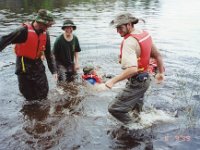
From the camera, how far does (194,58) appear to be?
13.0m

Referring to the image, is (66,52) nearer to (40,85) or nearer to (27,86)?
(40,85)

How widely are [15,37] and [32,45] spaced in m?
0.51

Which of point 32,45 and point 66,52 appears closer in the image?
point 32,45

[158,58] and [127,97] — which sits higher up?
[158,58]

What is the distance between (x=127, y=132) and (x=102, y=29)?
13.2 m

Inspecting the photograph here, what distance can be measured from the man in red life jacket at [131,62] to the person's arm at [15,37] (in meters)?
2.21

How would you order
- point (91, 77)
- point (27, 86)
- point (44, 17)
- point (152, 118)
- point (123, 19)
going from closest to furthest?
1. point (123, 19)
2. point (44, 17)
3. point (152, 118)
4. point (27, 86)
5. point (91, 77)

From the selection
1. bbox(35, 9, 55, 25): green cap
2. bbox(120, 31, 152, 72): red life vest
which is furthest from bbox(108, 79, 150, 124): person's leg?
bbox(35, 9, 55, 25): green cap

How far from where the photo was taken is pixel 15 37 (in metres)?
6.66

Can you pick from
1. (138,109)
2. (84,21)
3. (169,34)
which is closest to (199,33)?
(169,34)

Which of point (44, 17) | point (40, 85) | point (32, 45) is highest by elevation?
point (44, 17)

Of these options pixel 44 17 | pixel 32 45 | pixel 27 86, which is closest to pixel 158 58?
pixel 44 17

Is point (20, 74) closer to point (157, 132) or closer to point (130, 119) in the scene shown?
point (130, 119)

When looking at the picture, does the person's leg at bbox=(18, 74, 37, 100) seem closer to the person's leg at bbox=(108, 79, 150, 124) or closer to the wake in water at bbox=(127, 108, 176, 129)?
the person's leg at bbox=(108, 79, 150, 124)
